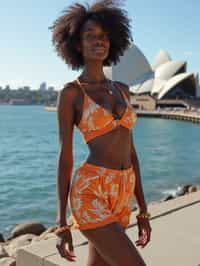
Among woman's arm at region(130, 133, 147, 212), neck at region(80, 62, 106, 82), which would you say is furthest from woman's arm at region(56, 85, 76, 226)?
woman's arm at region(130, 133, 147, 212)

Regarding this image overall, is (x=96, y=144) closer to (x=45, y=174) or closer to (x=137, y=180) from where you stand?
(x=137, y=180)

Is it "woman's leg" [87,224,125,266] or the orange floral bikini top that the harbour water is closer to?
"woman's leg" [87,224,125,266]

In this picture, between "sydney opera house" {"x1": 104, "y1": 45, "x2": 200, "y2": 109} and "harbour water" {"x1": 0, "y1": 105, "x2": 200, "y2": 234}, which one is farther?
"sydney opera house" {"x1": 104, "y1": 45, "x2": 200, "y2": 109}

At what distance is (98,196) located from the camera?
1.47 meters

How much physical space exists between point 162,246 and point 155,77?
5466 centimetres

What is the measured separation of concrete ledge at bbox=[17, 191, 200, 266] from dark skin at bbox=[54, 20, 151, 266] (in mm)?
880

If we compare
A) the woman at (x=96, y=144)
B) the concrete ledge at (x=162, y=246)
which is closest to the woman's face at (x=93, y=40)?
the woman at (x=96, y=144)

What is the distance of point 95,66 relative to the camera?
5.33 ft

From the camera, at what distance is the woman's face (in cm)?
159

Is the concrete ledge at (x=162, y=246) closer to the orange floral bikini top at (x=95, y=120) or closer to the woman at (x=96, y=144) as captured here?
the woman at (x=96, y=144)

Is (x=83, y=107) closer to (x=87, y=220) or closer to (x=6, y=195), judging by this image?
(x=87, y=220)

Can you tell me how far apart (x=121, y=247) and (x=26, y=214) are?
750 cm

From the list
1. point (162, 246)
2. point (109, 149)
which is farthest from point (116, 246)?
point (162, 246)

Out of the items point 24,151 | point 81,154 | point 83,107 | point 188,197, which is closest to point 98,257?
point 83,107
